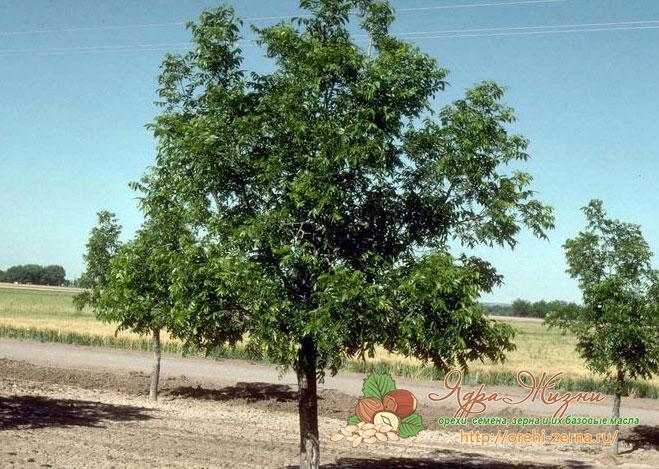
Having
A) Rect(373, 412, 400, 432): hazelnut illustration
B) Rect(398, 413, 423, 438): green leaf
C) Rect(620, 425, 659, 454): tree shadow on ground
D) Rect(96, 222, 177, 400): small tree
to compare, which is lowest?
Rect(620, 425, 659, 454): tree shadow on ground

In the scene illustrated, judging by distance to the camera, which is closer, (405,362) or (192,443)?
(192,443)

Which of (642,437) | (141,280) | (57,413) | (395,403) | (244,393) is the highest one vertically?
(141,280)

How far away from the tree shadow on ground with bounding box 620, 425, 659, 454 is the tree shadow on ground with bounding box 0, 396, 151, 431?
1388cm

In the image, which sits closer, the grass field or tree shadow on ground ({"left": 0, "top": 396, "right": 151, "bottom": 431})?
tree shadow on ground ({"left": 0, "top": 396, "right": 151, "bottom": 431})

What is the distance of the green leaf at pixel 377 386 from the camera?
1301cm

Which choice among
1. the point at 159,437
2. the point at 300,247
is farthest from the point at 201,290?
the point at 159,437

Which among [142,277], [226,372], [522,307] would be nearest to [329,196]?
[142,277]

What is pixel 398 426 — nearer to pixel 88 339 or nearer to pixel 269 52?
pixel 269 52

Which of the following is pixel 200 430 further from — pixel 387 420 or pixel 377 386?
pixel 377 386

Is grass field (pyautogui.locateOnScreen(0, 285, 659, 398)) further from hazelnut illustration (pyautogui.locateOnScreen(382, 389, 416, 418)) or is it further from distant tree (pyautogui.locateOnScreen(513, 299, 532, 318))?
distant tree (pyautogui.locateOnScreen(513, 299, 532, 318))

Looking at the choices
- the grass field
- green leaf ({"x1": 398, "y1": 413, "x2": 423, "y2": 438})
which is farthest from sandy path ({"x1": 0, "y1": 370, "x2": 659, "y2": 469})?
the grass field

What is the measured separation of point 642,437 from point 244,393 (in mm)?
12943

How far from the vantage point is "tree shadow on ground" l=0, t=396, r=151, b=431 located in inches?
644

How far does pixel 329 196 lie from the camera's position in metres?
8.72
